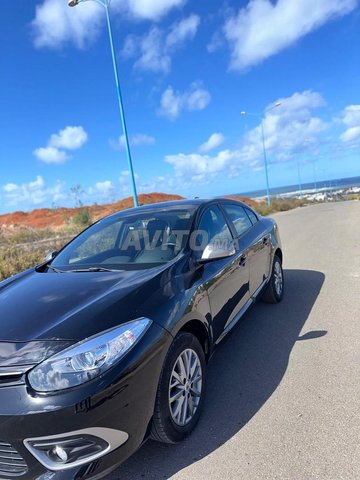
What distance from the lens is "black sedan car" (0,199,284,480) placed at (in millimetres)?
2025

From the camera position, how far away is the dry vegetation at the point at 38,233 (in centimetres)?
964

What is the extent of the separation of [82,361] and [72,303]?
1.92 feet

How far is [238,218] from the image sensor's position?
4.68 m

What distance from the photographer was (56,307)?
259 cm

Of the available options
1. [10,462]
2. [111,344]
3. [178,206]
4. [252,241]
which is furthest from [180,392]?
[252,241]

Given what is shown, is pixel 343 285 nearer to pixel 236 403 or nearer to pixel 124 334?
pixel 236 403

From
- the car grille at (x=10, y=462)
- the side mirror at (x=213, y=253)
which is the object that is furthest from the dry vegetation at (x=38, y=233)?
the car grille at (x=10, y=462)

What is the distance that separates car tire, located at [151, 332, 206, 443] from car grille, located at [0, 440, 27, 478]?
0.77 m

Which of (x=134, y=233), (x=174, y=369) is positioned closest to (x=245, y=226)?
(x=134, y=233)

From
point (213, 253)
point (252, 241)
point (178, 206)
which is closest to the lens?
point (213, 253)

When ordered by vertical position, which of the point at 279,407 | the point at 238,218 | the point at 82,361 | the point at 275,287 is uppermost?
the point at 238,218

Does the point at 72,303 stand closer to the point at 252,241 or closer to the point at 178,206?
the point at 178,206

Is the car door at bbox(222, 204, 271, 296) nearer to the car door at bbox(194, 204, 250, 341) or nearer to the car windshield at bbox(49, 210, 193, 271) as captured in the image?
the car door at bbox(194, 204, 250, 341)

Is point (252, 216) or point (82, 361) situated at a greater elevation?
point (252, 216)
